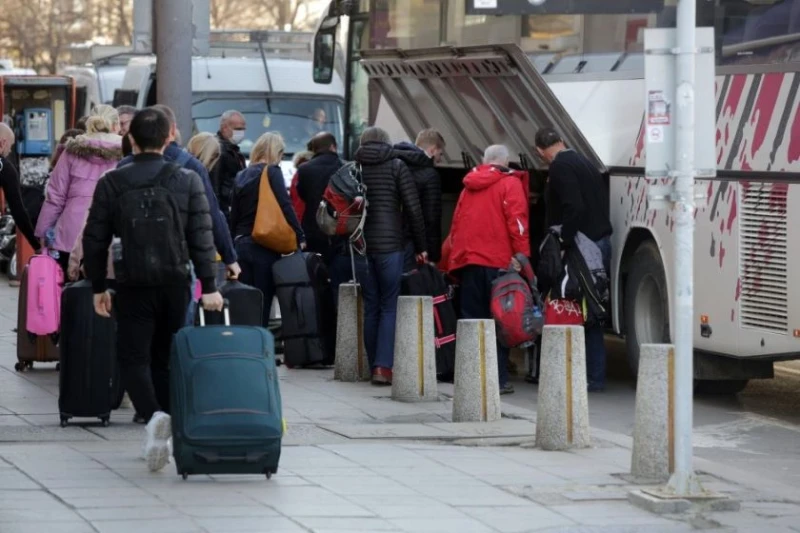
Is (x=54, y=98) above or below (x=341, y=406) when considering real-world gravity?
above

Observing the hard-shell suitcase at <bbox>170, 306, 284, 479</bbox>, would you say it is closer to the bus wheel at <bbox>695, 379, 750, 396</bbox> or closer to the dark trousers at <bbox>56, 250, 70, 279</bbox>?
the dark trousers at <bbox>56, 250, 70, 279</bbox>

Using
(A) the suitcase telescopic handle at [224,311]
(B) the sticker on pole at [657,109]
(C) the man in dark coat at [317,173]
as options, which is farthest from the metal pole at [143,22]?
(B) the sticker on pole at [657,109]

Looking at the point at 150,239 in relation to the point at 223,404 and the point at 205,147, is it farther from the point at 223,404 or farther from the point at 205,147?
the point at 205,147

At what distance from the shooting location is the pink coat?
11664 mm

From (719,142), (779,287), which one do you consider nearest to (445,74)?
(719,142)

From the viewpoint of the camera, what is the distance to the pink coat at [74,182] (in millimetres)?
11664

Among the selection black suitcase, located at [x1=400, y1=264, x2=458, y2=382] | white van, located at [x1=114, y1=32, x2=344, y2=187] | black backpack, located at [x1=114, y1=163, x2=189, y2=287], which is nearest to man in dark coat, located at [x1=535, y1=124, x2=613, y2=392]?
black suitcase, located at [x1=400, y1=264, x2=458, y2=382]

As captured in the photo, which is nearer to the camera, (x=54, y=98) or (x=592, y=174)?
(x=592, y=174)

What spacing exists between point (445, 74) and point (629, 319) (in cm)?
320

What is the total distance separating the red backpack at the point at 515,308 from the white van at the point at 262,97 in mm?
11353

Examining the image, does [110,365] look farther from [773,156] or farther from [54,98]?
[54,98]

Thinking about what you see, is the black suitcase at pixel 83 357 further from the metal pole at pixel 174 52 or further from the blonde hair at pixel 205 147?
the blonde hair at pixel 205 147

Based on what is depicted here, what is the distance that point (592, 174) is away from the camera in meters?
12.9

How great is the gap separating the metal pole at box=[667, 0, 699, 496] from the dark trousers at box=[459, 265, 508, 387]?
4.88 m
